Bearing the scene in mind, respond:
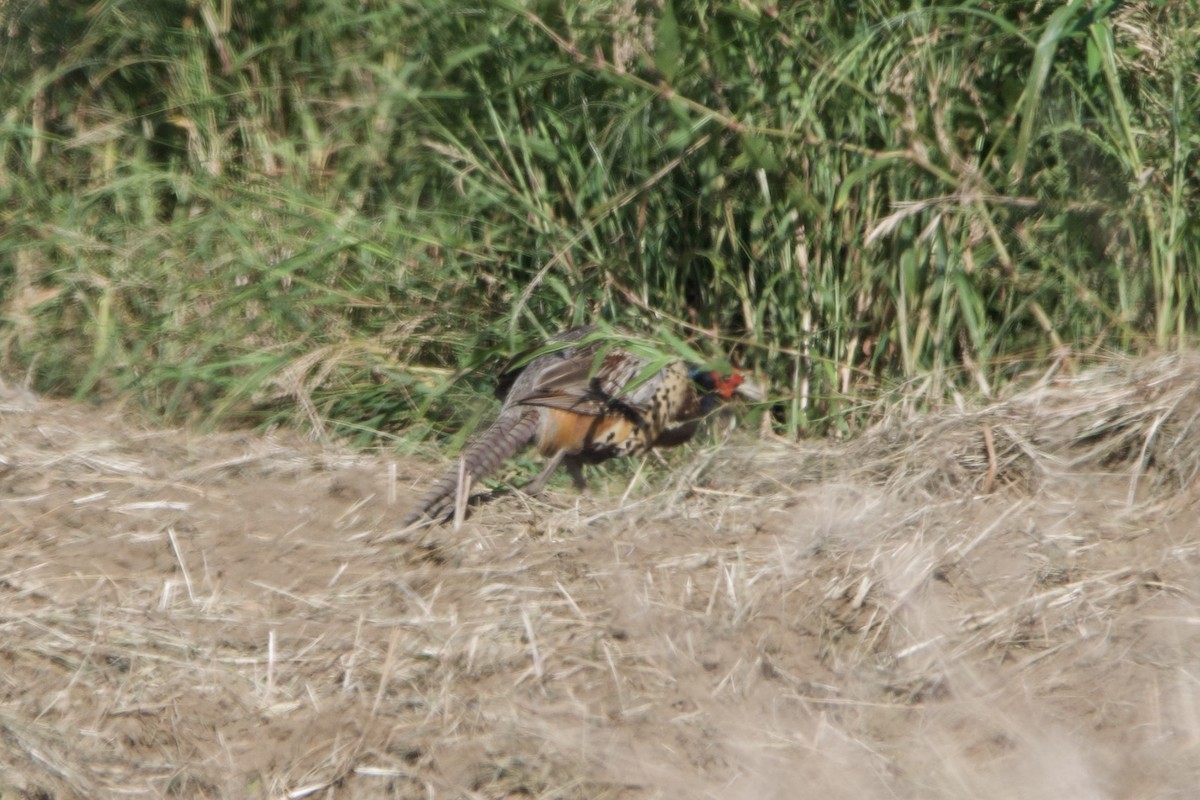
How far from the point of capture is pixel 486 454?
4.61m

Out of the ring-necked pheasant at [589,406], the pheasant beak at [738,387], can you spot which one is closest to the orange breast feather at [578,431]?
the ring-necked pheasant at [589,406]

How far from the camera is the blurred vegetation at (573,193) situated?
4.70m

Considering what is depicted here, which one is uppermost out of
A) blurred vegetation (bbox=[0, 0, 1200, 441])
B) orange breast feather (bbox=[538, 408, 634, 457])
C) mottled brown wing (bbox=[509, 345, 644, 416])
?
blurred vegetation (bbox=[0, 0, 1200, 441])

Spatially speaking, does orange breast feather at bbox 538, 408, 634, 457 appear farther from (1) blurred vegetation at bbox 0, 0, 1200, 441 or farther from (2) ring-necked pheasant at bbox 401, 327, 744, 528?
(1) blurred vegetation at bbox 0, 0, 1200, 441

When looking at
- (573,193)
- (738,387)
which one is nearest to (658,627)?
(738,387)

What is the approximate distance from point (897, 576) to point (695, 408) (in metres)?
1.86

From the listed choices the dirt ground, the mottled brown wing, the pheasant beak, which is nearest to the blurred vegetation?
the pheasant beak

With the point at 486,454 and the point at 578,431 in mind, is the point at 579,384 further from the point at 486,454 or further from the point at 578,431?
the point at 486,454

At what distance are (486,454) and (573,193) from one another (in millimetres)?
1284

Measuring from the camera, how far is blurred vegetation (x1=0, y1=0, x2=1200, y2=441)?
4703 mm

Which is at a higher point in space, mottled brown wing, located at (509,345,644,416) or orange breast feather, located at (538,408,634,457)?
mottled brown wing, located at (509,345,644,416)

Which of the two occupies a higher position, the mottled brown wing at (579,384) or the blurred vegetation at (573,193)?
the blurred vegetation at (573,193)

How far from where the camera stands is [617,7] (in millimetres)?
5141

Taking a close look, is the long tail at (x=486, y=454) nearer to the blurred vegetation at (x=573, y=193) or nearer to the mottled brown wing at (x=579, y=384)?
the mottled brown wing at (x=579, y=384)
